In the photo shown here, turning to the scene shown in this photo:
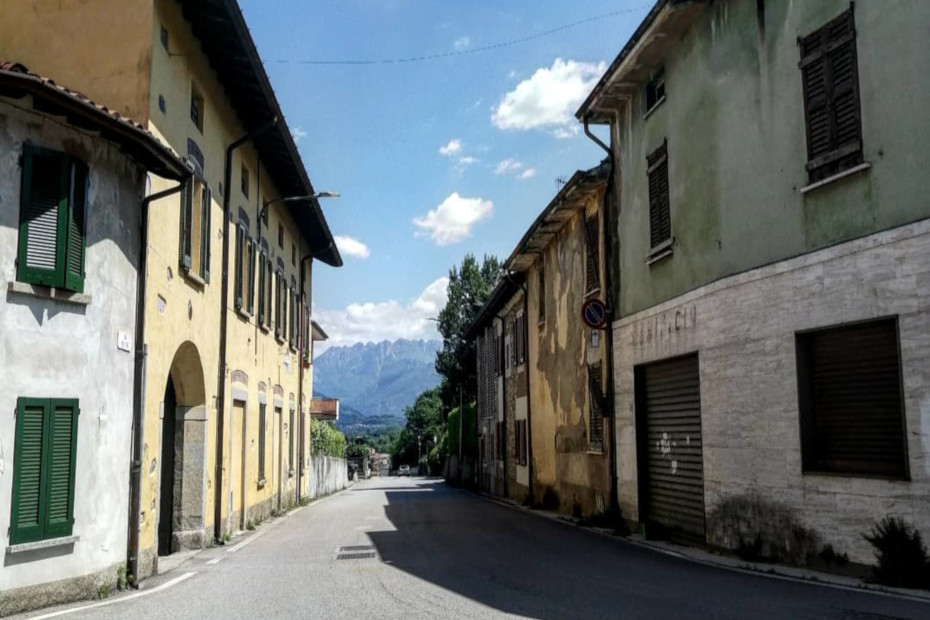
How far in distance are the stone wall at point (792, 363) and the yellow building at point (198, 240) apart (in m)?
7.78

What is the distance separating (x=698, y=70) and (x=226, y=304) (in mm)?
9303

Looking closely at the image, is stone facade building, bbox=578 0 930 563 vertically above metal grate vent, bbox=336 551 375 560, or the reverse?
stone facade building, bbox=578 0 930 563

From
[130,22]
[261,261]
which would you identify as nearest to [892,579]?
[130,22]

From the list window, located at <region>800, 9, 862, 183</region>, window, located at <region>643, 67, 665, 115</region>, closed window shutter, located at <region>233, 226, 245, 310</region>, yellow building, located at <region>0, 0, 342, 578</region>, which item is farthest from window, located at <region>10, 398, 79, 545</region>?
window, located at <region>643, 67, 665, 115</region>

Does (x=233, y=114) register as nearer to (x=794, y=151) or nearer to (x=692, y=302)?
(x=692, y=302)

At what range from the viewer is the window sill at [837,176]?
31.6 feet

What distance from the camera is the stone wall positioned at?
8867 mm

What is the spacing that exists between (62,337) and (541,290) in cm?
1724

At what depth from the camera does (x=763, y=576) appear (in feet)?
32.4

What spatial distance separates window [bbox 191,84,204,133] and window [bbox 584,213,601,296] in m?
8.47

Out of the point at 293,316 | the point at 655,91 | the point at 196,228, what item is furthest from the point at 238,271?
the point at 293,316

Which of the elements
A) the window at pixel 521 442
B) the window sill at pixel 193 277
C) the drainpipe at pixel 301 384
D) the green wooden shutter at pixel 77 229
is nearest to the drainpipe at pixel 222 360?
the window sill at pixel 193 277

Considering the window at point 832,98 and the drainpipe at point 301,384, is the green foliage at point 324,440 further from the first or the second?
the window at point 832,98

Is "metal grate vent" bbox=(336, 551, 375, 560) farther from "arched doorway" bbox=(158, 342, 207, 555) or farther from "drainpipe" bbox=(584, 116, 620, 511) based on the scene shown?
"drainpipe" bbox=(584, 116, 620, 511)
